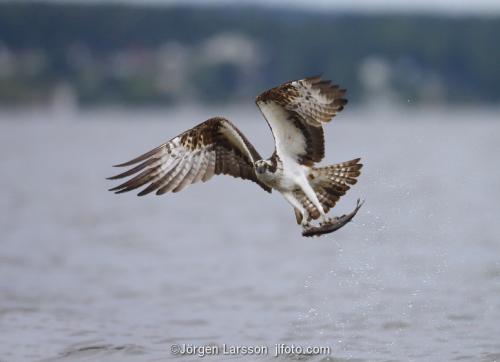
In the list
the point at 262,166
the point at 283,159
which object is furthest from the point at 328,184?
the point at 262,166

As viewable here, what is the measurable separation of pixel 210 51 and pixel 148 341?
98.2m

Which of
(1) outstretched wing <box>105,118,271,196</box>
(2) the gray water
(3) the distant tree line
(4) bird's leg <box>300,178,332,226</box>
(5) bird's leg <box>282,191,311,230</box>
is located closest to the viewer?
(4) bird's leg <box>300,178,332,226</box>

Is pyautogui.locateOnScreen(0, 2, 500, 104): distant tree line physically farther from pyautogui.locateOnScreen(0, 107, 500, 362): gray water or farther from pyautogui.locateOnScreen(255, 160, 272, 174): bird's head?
pyautogui.locateOnScreen(255, 160, 272, 174): bird's head

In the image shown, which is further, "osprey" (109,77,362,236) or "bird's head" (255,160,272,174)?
"bird's head" (255,160,272,174)

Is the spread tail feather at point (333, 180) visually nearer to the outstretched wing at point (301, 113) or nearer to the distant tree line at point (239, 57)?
the outstretched wing at point (301, 113)

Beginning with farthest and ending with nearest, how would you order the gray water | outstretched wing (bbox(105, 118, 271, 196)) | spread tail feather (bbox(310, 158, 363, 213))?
the gray water < outstretched wing (bbox(105, 118, 271, 196)) < spread tail feather (bbox(310, 158, 363, 213))

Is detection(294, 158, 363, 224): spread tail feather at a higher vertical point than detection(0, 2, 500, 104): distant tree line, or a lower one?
lower

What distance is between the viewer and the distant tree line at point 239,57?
101938 millimetres

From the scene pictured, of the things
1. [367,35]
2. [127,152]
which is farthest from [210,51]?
[127,152]

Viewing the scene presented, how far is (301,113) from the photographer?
1231 centimetres

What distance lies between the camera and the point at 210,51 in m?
111

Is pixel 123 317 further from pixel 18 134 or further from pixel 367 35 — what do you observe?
pixel 367 35

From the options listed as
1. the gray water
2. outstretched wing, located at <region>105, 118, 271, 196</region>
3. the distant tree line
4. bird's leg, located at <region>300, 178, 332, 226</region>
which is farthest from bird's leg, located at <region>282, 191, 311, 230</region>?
the distant tree line

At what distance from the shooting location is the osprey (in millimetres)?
12141
